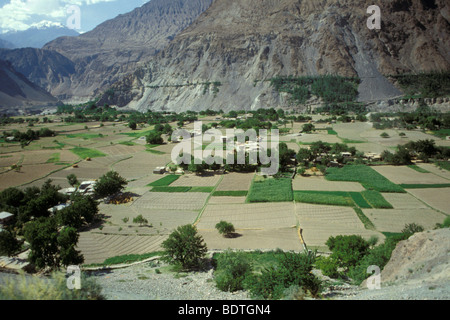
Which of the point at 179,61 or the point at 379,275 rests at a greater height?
the point at 179,61

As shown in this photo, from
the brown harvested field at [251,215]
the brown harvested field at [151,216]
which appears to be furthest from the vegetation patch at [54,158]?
the brown harvested field at [251,215]

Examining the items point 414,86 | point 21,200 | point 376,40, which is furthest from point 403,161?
point 376,40

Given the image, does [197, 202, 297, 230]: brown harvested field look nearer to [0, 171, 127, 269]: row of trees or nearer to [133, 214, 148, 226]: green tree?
[133, 214, 148, 226]: green tree

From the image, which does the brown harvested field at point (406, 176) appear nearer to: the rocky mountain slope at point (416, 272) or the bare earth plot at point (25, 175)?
the rocky mountain slope at point (416, 272)

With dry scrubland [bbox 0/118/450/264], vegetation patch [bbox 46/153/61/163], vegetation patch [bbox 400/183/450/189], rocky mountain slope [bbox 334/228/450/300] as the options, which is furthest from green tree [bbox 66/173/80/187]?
vegetation patch [bbox 400/183/450/189]
